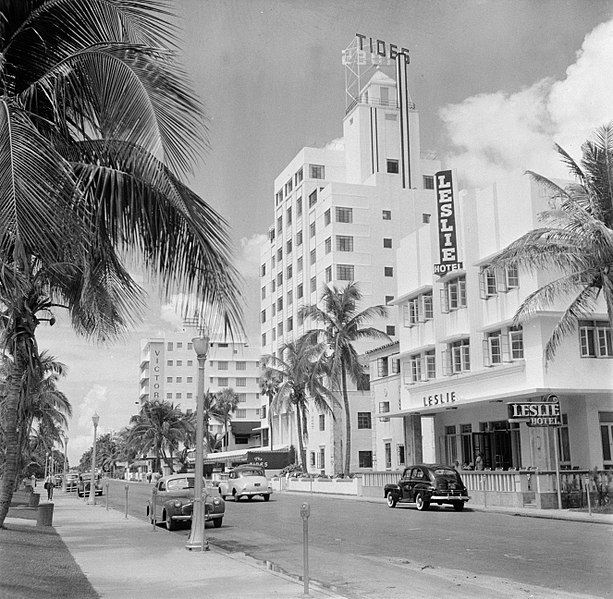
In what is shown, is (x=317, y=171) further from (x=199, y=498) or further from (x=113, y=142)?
(x=113, y=142)

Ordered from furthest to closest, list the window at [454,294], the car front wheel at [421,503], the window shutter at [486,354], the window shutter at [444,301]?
1. the window shutter at [444,301]
2. the window at [454,294]
3. the window shutter at [486,354]
4. the car front wheel at [421,503]

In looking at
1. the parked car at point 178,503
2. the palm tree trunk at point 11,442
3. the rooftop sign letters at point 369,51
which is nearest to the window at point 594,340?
the parked car at point 178,503

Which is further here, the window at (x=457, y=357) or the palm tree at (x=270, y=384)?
the palm tree at (x=270, y=384)

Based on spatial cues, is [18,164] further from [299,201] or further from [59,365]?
[299,201]

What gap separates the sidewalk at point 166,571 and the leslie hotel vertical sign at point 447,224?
890 inches

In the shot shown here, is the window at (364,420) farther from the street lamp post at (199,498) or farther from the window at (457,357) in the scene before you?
the street lamp post at (199,498)

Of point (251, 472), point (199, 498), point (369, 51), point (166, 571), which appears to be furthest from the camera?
point (251, 472)

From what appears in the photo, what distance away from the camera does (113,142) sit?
10875 millimetres

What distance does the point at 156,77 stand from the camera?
10086 millimetres

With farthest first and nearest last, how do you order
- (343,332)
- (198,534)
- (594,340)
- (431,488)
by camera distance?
(343,332) → (594,340) → (431,488) → (198,534)

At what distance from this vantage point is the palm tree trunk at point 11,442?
52.7ft

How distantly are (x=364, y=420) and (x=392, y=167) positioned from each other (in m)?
24.3

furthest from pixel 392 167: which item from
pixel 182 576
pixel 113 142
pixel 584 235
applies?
pixel 113 142

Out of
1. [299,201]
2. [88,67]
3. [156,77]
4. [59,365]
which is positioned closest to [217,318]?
[156,77]
